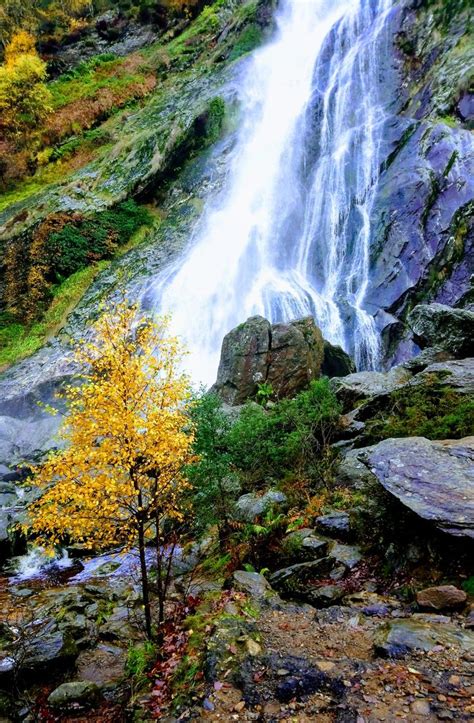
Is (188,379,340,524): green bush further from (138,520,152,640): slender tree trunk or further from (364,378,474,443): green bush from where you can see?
(138,520,152,640): slender tree trunk

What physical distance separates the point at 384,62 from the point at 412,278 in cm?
1574

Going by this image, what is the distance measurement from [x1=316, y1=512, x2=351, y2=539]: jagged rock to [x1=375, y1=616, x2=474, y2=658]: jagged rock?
8.91ft

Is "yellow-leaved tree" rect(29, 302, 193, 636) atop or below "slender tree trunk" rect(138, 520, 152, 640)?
atop

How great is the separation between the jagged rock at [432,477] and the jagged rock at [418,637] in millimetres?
1101

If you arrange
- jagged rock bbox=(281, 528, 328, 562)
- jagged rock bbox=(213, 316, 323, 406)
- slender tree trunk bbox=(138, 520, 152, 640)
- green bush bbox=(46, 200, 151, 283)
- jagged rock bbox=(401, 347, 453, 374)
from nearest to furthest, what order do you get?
slender tree trunk bbox=(138, 520, 152, 640) → jagged rock bbox=(281, 528, 328, 562) → jagged rock bbox=(401, 347, 453, 374) → jagged rock bbox=(213, 316, 323, 406) → green bush bbox=(46, 200, 151, 283)

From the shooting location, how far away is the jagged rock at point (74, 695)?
230 inches

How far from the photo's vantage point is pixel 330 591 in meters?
6.54

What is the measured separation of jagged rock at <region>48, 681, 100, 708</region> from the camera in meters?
5.84

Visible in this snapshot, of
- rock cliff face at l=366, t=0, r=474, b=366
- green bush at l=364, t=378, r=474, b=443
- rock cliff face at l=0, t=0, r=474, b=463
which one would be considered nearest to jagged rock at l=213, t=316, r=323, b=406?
rock cliff face at l=0, t=0, r=474, b=463

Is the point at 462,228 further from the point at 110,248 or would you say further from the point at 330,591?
the point at 110,248

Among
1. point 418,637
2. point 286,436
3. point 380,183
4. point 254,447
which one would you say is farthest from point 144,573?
point 380,183

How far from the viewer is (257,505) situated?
9656 millimetres

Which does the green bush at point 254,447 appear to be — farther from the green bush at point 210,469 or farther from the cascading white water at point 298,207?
the cascading white water at point 298,207

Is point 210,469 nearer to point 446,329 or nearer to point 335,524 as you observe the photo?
point 335,524
